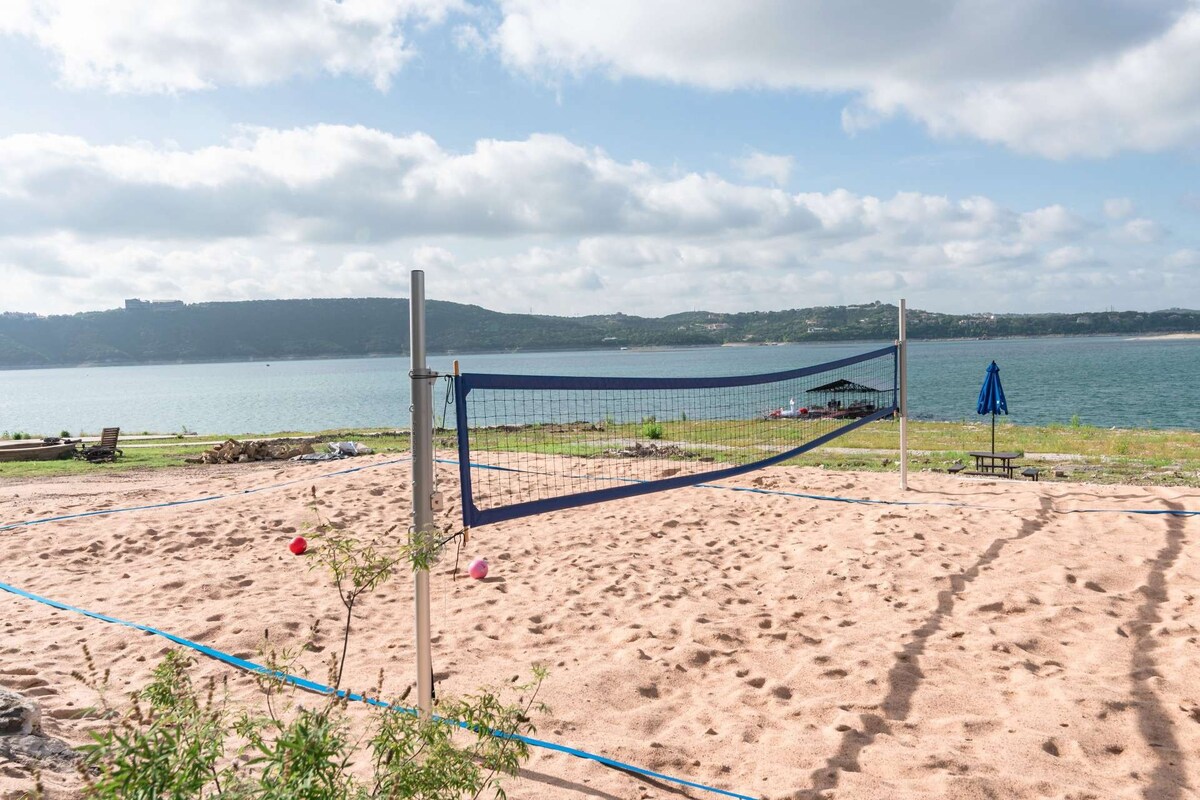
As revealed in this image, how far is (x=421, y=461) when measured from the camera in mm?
3355

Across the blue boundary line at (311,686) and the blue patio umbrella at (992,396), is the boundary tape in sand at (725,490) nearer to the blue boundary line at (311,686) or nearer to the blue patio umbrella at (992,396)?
the blue boundary line at (311,686)

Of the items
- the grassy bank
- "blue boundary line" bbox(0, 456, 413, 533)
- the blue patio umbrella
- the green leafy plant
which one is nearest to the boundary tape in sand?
"blue boundary line" bbox(0, 456, 413, 533)

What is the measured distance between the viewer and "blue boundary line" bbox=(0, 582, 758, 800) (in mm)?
2624

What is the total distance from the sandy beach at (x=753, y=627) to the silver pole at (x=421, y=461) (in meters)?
0.65

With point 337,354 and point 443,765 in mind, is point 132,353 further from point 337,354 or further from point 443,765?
point 443,765

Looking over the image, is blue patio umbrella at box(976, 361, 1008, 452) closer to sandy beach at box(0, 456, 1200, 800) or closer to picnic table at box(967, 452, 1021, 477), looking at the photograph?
picnic table at box(967, 452, 1021, 477)

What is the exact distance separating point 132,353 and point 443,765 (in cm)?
16636

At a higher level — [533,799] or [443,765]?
[443,765]

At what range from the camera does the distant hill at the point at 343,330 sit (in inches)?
5103

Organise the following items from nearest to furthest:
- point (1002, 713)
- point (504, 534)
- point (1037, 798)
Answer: point (1037, 798) → point (1002, 713) → point (504, 534)

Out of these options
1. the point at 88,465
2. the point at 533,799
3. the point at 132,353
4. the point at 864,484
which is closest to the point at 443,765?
the point at 533,799

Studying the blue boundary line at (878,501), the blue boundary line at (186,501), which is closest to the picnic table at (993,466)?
the blue boundary line at (878,501)

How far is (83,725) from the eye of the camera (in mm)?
3352

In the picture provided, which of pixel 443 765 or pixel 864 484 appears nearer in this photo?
pixel 443 765
